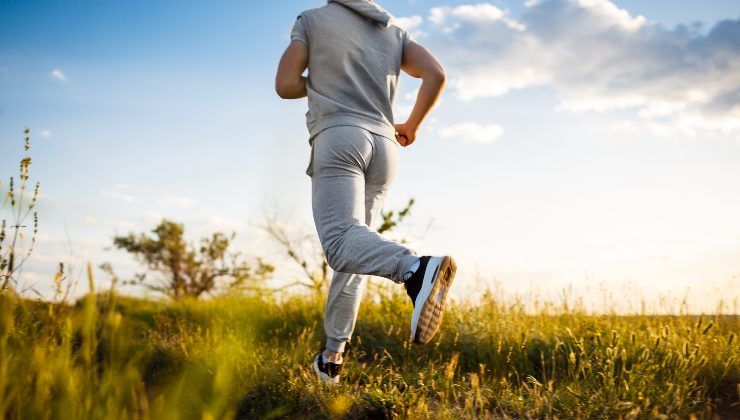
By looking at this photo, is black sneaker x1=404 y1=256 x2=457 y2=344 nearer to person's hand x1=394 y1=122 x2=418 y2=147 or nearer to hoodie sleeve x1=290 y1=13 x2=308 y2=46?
person's hand x1=394 y1=122 x2=418 y2=147

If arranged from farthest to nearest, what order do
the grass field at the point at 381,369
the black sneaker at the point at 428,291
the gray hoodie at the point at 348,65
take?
the gray hoodie at the point at 348,65, the black sneaker at the point at 428,291, the grass field at the point at 381,369

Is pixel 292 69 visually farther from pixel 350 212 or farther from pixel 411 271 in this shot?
pixel 411 271

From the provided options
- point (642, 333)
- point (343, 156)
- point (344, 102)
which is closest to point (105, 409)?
point (343, 156)

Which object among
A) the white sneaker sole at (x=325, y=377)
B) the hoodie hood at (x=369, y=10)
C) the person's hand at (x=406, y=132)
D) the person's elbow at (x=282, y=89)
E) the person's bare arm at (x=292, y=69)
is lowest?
the white sneaker sole at (x=325, y=377)

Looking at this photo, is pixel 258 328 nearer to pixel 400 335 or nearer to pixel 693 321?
pixel 400 335

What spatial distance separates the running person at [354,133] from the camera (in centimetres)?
247

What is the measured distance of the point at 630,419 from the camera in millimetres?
2232

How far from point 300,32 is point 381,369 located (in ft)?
7.48

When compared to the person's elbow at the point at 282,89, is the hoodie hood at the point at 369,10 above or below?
above

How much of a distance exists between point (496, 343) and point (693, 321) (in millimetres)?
1787

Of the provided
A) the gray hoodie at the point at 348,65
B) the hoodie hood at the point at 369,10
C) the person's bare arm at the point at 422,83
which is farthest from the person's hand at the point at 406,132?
the hoodie hood at the point at 369,10

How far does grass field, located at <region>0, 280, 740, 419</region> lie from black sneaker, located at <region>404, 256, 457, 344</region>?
0.41 metres

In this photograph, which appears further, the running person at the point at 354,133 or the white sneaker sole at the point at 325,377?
the white sneaker sole at the point at 325,377

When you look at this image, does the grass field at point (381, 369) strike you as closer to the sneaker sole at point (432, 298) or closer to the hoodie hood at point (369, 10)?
the sneaker sole at point (432, 298)
